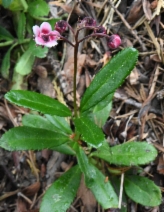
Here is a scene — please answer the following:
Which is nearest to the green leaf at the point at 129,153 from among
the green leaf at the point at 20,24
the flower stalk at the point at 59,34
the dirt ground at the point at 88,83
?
the dirt ground at the point at 88,83

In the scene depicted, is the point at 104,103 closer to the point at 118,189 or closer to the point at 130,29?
the point at 118,189

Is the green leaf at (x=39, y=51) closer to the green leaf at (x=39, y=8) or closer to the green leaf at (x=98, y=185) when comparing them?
the green leaf at (x=39, y=8)

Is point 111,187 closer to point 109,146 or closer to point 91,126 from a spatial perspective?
point 109,146

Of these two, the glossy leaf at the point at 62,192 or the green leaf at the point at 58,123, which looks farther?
the green leaf at the point at 58,123

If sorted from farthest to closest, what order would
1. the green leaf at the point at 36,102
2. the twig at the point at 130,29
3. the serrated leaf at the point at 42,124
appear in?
the twig at the point at 130,29
the serrated leaf at the point at 42,124
the green leaf at the point at 36,102

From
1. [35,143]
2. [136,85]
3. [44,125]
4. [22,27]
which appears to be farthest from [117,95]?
[22,27]

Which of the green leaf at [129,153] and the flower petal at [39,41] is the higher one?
the flower petal at [39,41]

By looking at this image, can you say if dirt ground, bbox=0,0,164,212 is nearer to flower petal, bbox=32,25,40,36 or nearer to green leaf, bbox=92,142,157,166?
green leaf, bbox=92,142,157,166

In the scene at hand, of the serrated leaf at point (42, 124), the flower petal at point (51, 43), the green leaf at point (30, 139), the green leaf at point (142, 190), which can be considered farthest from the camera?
the serrated leaf at point (42, 124)
